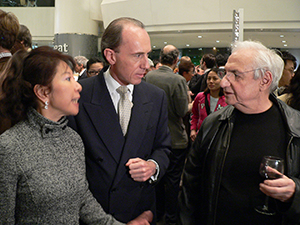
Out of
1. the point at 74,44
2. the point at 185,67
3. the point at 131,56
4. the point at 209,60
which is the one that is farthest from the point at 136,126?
the point at 74,44

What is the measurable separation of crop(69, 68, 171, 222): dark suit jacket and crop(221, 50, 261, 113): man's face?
0.52 m

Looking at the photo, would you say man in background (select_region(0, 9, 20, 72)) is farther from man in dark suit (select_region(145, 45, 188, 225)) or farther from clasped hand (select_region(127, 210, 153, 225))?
man in dark suit (select_region(145, 45, 188, 225))

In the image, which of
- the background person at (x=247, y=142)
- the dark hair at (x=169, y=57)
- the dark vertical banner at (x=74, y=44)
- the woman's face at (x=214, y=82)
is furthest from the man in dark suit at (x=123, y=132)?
the dark vertical banner at (x=74, y=44)

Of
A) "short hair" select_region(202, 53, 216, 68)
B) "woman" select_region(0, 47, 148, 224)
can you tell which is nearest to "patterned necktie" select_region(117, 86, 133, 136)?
"woman" select_region(0, 47, 148, 224)

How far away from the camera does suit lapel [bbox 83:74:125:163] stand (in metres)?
1.72

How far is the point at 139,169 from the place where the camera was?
1.68 meters

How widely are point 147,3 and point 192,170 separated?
10542mm

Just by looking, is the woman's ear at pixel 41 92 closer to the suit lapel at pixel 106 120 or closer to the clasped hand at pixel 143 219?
the suit lapel at pixel 106 120

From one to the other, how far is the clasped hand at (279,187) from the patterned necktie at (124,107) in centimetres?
87

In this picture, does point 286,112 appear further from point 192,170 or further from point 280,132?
point 192,170

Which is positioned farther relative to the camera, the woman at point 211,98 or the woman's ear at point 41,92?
the woman at point 211,98

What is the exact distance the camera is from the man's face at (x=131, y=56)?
1804 millimetres

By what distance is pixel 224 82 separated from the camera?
1758mm

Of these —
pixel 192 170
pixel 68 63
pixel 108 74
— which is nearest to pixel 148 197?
pixel 192 170
